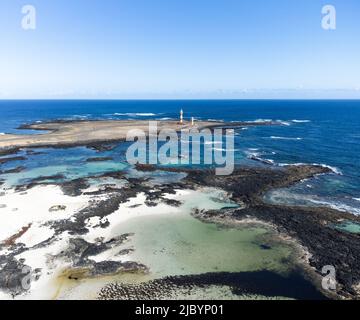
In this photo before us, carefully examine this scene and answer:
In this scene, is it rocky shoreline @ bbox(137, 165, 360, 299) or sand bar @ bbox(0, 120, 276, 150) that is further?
sand bar @ bbox(0, 120, 276, 150)

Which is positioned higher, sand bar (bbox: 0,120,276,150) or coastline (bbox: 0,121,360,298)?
sand bar (bbox: 0,120,276,150)

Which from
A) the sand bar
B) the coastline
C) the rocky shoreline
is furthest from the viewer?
the sand bar

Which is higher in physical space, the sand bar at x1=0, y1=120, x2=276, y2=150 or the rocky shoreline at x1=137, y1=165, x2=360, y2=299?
the sand bar at x1=0, y1=120, x2=276, y2=150

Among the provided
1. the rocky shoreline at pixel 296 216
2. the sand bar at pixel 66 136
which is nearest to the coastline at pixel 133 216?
the rocky shoreline at pixel 296 216

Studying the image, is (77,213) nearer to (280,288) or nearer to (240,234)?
(240,234)

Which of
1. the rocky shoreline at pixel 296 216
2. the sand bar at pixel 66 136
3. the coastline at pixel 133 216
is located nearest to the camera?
the coastline at pixel 133 216

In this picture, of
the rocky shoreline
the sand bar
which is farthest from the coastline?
the sand bar

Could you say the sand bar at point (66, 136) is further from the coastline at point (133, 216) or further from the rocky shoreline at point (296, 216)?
the rocky shoreline at point (296, 216)

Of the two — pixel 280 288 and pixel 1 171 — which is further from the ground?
pixel 1 171

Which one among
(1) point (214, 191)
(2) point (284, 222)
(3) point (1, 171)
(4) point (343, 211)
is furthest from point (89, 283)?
(3) point (1, 171)

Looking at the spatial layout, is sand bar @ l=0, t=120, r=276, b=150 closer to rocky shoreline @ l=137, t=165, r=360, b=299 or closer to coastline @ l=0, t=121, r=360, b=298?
coastline @ l=0, t=121, r=360, b=298

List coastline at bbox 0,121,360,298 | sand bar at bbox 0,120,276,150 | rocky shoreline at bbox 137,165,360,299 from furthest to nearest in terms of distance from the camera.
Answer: sand bar at bbox 0,120,276,150 < rocky shoreline at bbox 137,165,360,299 < coastline at bbox 0,121,360,298
